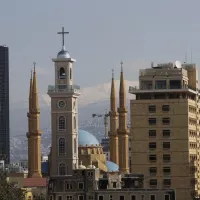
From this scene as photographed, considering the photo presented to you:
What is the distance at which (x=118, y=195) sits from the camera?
457ft

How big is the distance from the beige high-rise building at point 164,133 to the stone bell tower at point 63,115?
36.4m

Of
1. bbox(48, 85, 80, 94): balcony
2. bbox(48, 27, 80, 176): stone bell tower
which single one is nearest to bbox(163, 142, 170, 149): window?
bbox(48, 27, 80, 176): stone bell tower

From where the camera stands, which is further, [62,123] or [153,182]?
[62,123]

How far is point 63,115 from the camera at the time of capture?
7603 inches

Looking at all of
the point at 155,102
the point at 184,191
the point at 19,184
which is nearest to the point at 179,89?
the point at 155,102

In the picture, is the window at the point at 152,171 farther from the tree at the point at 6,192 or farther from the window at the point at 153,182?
the tree at the point at 6,192

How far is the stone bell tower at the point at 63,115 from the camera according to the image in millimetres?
192125

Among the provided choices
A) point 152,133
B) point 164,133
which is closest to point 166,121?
point 164,133

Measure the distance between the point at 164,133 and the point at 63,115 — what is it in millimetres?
40891

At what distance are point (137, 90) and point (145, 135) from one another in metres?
5.89

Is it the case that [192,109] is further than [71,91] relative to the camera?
No

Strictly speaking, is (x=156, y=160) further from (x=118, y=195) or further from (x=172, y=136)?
(x=118, y=195)

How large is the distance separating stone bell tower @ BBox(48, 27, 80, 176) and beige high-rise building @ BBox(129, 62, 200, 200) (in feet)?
119

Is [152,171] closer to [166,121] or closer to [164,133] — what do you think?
[164,133]
